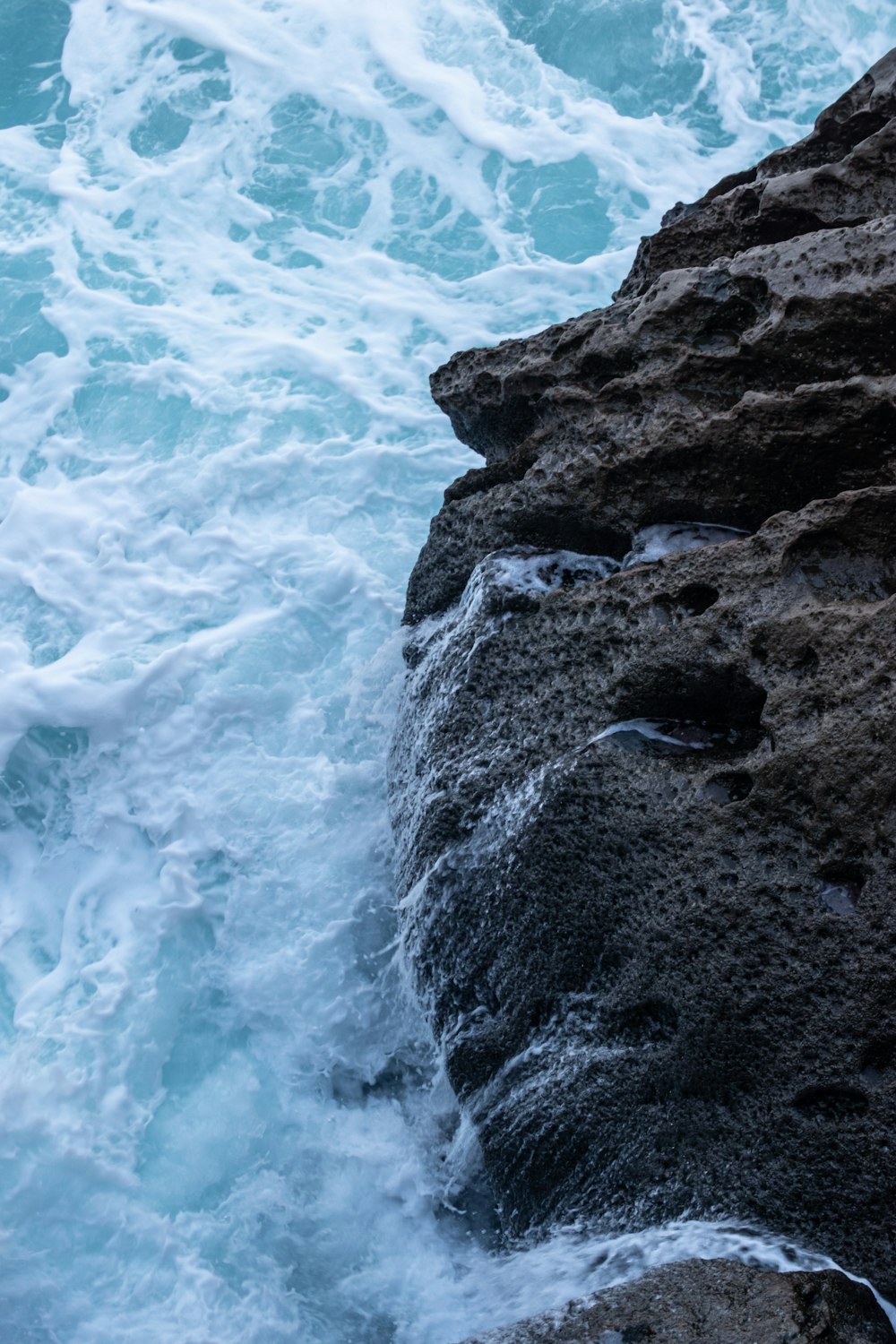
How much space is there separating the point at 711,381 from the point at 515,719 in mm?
1432

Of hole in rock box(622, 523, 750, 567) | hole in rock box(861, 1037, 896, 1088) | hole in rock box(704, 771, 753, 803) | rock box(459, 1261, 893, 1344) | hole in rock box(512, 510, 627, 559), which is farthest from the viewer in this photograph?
hole in rock box(512, 510, 627, 559)

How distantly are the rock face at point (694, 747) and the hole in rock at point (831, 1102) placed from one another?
10 mm

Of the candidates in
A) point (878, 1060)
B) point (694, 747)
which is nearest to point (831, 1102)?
point (878, 1060)

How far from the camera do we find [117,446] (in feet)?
24.4

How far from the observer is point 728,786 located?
3.45m

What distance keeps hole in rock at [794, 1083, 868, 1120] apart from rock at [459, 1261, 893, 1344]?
423 millimetres

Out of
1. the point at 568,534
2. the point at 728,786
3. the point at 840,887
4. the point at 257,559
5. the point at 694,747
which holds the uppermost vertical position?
the point at 257,559

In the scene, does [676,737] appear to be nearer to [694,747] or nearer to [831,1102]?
[694,747]

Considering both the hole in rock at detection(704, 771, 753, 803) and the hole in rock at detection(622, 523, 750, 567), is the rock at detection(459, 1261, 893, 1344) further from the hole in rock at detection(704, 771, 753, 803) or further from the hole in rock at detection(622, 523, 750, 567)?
the hole in rock at detection(622, 523, 750, 567)

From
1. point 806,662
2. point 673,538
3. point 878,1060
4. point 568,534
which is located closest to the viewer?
point 878,1060

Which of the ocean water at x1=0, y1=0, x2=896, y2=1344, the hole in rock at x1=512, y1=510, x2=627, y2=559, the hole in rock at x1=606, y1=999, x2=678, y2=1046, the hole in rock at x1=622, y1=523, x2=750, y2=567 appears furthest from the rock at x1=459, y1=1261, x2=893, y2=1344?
the hole in rock at x1=512, y1=510, x2=627, y2=559

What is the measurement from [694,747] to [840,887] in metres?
0.66

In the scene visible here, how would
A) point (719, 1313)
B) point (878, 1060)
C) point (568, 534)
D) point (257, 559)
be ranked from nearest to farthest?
1. point (719, 1313)
2. point (878, 1060)
3. point (568, 534)
4. point (257, 559)

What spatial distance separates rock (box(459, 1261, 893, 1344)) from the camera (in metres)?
2.93
